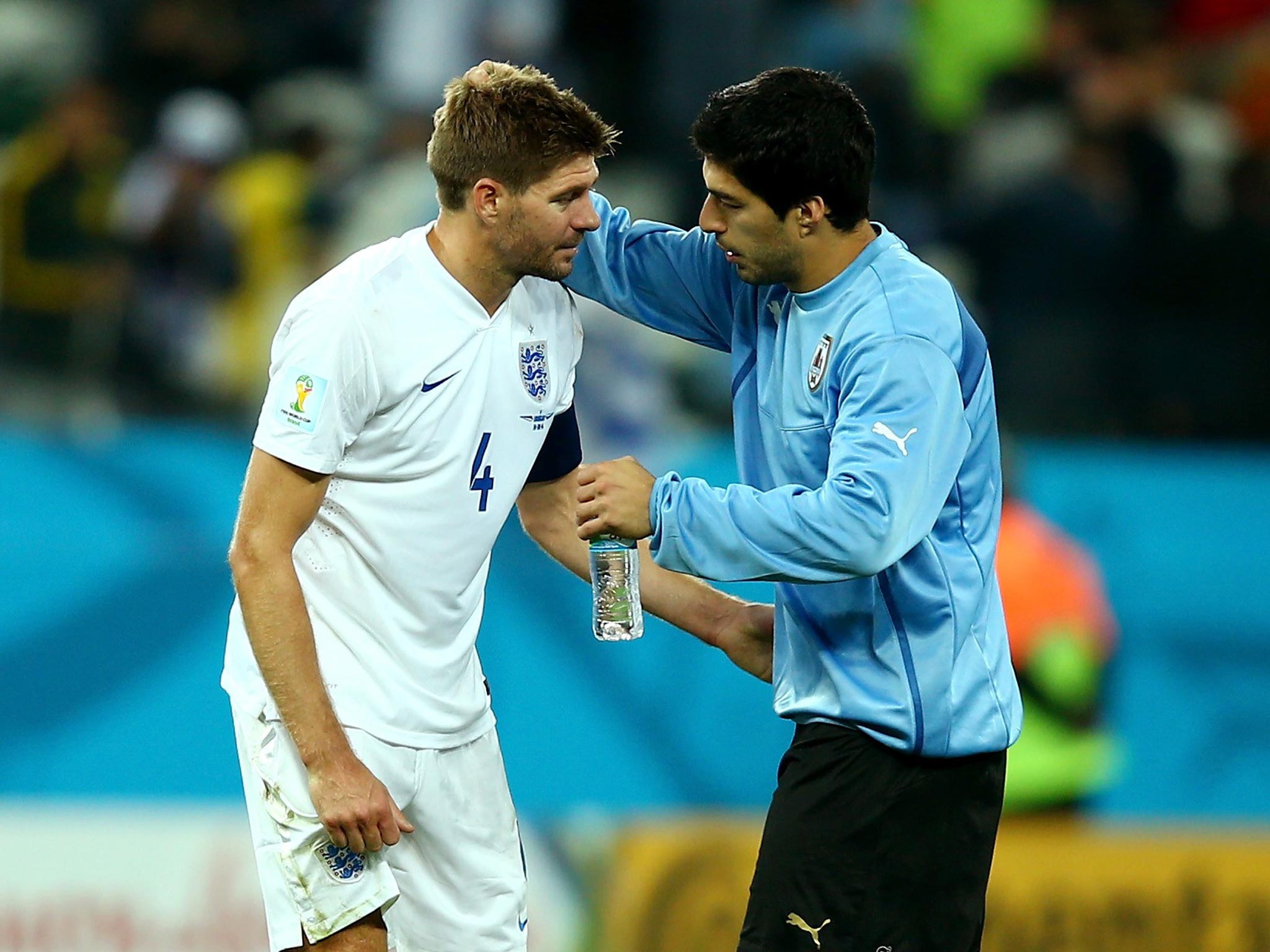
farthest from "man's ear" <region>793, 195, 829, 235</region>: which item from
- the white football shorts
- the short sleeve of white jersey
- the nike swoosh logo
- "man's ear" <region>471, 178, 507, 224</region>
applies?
the white football shorts

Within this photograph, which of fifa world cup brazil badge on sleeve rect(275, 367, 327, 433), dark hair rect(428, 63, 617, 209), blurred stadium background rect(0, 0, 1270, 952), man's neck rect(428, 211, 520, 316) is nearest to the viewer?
fifa world cup brazil badge on sleeve rect(275, 367, 327, 433)

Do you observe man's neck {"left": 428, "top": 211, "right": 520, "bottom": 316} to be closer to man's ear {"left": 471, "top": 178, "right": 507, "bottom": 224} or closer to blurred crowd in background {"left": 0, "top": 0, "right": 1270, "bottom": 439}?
man's ear {"left": 471, "top": 178, "right": 507, "bottom": 224}

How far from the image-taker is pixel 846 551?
3117 mm

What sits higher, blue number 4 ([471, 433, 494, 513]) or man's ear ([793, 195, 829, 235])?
man's ear ([793, 195, 829, 235])

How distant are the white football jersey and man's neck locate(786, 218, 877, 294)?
0.55 metres

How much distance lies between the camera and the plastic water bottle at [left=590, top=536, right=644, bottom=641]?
10.9 ft

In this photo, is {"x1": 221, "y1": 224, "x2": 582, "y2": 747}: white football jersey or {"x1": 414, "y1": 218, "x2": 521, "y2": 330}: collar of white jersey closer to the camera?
{"x1": 221, "y1": 224, "x2": 582, "y2": 747}: white football jersey

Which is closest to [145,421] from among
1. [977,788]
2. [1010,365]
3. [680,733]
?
[680,733]

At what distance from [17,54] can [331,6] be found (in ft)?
4.46

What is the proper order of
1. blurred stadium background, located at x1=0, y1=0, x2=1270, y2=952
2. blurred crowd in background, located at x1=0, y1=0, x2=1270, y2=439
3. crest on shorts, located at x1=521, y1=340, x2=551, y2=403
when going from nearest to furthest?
crest on shorts, located at x1=521, y1=340, x2=551, y2=403
blurred stadium background, located at x1=0, y1=0, x2=1270, y2=952
blurred crowd in background, located at x1=0, y1=0, x2=1270, y2=439

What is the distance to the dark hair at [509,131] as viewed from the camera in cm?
336

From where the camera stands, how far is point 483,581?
3709 millimetres

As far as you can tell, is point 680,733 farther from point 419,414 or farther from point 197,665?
point 419,414

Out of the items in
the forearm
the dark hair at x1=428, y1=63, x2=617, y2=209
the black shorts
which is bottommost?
the black shorts
